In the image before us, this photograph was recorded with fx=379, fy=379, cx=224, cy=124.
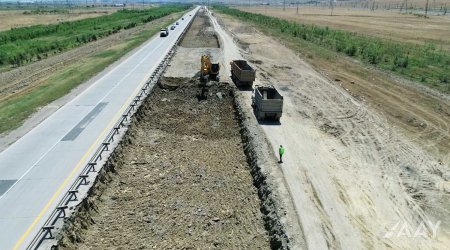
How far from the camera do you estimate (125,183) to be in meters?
18.6

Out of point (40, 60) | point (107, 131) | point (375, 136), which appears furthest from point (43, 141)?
point (40, 60)

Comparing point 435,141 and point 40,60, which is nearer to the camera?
point 435,141

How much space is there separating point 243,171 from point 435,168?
9.83 meters

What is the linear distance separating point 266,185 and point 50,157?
10880mm

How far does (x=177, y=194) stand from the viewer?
17.7 meters

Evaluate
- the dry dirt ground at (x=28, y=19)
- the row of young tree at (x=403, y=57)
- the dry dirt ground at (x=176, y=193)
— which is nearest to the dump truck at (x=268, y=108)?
the dry dirt ground at (x=176, y=193)

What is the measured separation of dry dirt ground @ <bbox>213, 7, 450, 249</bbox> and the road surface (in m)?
9.93

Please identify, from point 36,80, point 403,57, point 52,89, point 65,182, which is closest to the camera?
point 65,182

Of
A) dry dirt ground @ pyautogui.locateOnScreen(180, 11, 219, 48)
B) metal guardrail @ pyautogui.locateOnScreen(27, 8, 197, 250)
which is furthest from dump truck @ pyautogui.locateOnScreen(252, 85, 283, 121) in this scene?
dry dirt ground @ pyautogui.locateOnScreen(180, 11, 219, 48)

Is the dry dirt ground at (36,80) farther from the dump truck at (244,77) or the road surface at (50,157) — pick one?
the dump truck at (244,77)

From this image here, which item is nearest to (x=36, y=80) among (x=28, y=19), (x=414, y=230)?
(x=414, y=230)

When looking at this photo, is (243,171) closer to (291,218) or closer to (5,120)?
(291,218)

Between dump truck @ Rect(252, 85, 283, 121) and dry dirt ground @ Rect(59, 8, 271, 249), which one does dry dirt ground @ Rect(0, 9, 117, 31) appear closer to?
dry dirt ground @ Rect(59, 8, 271, 249)

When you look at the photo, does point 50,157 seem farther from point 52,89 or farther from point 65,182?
point 52,89
